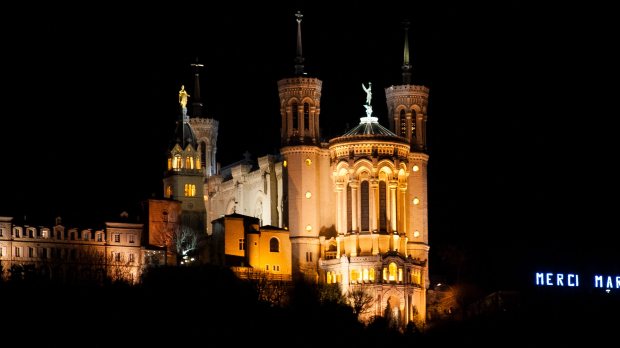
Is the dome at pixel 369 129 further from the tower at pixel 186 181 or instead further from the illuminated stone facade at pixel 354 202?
the tower at pixel 186 181

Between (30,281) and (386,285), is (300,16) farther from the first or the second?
(30,281)

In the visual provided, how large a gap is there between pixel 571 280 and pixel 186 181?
31992 mm

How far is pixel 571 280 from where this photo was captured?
155m

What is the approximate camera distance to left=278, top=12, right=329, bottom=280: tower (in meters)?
147

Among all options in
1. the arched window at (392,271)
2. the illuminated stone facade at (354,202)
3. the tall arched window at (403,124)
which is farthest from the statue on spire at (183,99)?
the arched window at (392,271)

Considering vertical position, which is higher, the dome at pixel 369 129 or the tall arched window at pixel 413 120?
the tall arched window at pixel 413 120

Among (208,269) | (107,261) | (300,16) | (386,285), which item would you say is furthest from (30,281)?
(300,16)

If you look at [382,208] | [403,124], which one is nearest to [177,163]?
[403,124]

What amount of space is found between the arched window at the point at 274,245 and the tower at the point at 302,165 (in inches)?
48.9

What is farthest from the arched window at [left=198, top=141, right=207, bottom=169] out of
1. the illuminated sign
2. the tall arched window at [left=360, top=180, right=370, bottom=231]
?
the illuminated sign

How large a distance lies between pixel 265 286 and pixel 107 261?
12.0m

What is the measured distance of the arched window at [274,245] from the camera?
480 feet

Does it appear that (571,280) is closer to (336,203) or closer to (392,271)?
(392,271)

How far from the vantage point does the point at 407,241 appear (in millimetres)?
149125
